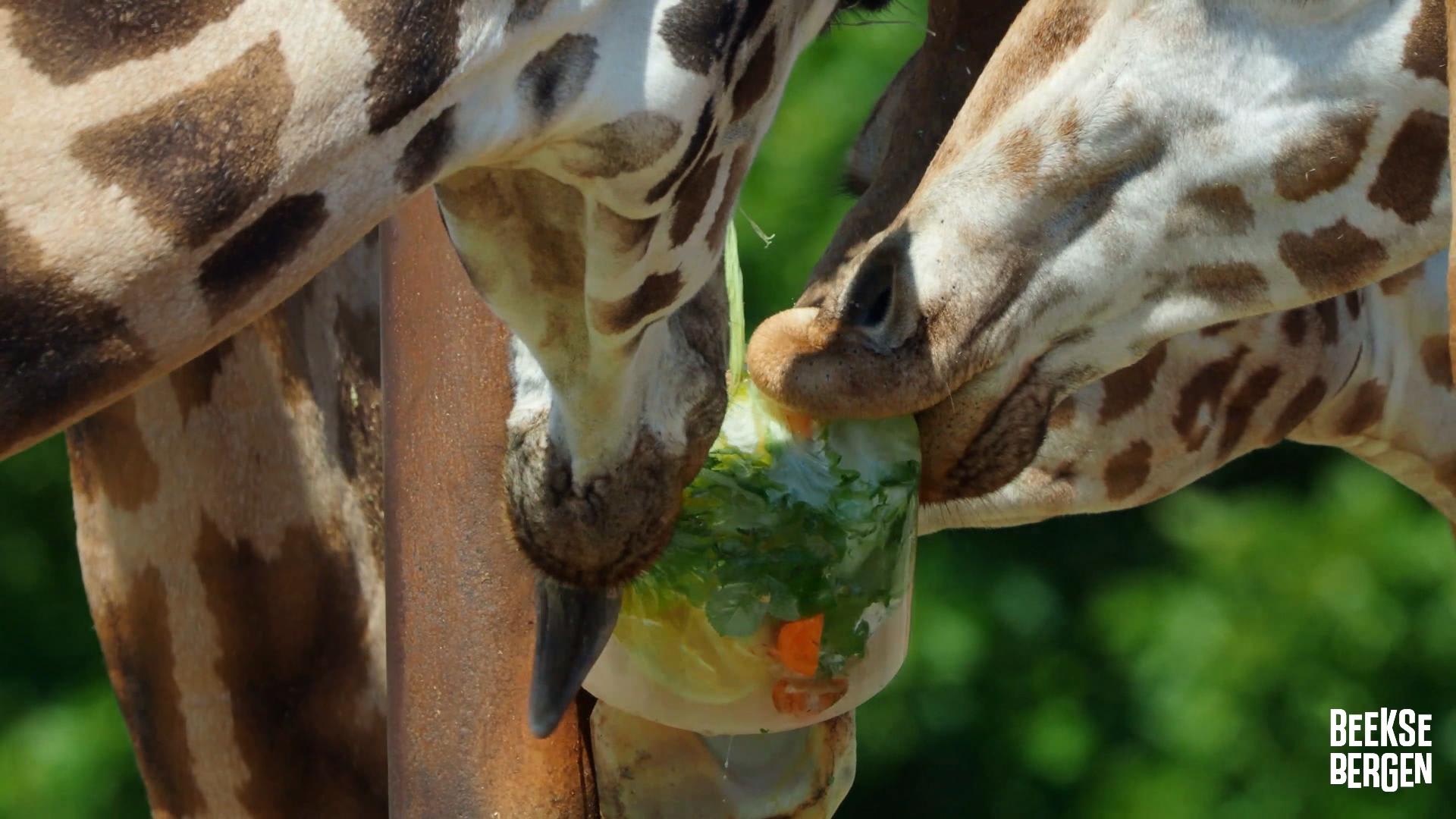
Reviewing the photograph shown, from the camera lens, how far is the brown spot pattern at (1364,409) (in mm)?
2176

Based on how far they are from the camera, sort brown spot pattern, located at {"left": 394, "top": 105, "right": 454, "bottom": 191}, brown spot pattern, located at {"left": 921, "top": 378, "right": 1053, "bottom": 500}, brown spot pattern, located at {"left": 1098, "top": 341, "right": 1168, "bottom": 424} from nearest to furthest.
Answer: brown spot pattern, located at {"left": 394, "top": 105, "right": 454, "bottom": 191} < brown spot pattern, located at {"left": 921, "top": 378, "right": 1053, "bottom": 500} < brown spot pattern, located at {"left": 1098, "top": 341, "right": 1168, "bottom": 424}

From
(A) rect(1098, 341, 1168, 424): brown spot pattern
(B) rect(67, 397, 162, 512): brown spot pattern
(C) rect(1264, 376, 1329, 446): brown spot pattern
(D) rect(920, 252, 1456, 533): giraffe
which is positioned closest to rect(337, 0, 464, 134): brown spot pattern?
(B) rect(67, 397, 162, 512): brown spot pattern

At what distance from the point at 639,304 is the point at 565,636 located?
12.5 inches

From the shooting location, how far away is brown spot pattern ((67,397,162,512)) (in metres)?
1.82

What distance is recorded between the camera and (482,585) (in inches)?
58.4

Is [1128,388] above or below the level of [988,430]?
below

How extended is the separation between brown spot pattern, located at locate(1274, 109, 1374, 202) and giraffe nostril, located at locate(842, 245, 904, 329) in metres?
0.30

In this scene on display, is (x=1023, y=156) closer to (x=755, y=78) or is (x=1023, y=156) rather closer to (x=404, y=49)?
(x=755, y=78)

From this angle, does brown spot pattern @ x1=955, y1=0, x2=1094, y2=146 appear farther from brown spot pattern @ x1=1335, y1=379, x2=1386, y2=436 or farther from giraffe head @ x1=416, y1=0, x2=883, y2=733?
brown spot pattern @ x1=1335, y1=379, x2=1386, y2=436

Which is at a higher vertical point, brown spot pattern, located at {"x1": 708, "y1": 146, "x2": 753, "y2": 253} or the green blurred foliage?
brown spot pattern, located at {"x1": 708, "y1": 146, "x2": 753, "y2": 253}

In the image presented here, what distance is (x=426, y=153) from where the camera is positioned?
0.93 meters

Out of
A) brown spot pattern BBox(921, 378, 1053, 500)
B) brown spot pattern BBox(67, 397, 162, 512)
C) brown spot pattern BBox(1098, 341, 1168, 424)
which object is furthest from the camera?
brown spot pattern BBox(1098, 341, 1168, 424)

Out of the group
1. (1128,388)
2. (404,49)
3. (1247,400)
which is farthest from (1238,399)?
(404,49)

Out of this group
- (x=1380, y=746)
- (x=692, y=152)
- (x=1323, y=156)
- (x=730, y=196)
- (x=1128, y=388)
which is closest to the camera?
(x=692, y=152)
